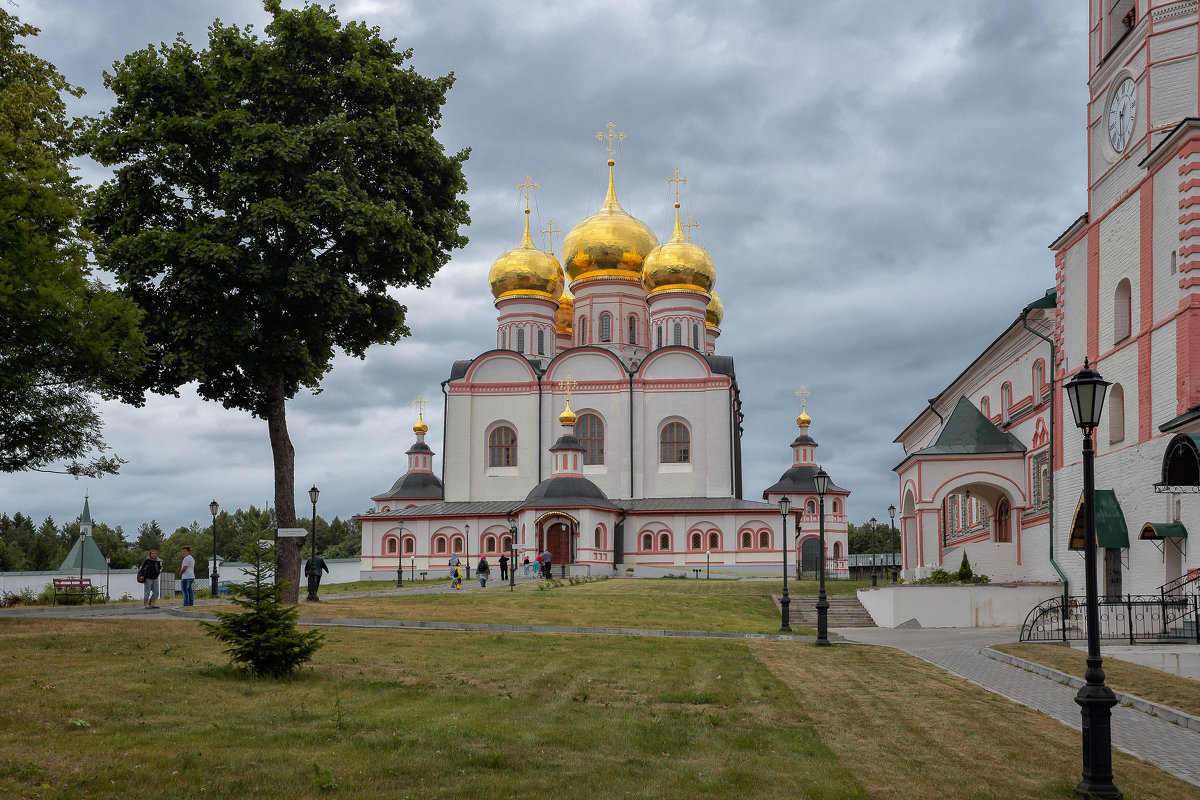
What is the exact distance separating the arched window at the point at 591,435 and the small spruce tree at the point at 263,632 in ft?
143

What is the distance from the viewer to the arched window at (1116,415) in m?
23.6

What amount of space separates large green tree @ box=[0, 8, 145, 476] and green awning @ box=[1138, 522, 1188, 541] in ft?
61.7

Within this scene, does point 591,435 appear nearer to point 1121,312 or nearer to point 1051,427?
point 1051,427

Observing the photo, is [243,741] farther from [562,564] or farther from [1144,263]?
[562,564]

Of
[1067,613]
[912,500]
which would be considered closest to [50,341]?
[1067,613]

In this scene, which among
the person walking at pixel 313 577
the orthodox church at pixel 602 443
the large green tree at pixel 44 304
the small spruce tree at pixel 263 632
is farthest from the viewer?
the orthodox church at pixel 602 443

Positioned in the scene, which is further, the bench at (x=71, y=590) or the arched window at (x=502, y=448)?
the arched window at (x=502, y=448)

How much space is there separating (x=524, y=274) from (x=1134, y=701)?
49722 millimetres

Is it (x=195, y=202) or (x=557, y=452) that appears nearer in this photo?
(x=195, y=202)

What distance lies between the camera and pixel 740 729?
9977 millimetres

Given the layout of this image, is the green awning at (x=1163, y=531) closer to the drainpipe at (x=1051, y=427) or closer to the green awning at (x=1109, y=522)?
the green awning at (x=1109, y=522)

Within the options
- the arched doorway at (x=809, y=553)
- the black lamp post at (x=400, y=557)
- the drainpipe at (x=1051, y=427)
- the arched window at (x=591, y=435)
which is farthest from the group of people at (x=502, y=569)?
the arched doorway at (x=809, y=553)

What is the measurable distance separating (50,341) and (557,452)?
35167 mm

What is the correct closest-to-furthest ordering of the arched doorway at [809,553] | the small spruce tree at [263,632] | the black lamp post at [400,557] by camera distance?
the small spruce tree at [263,632]
the black lamp post at [400,557]
the arched doorway at [809,553]
